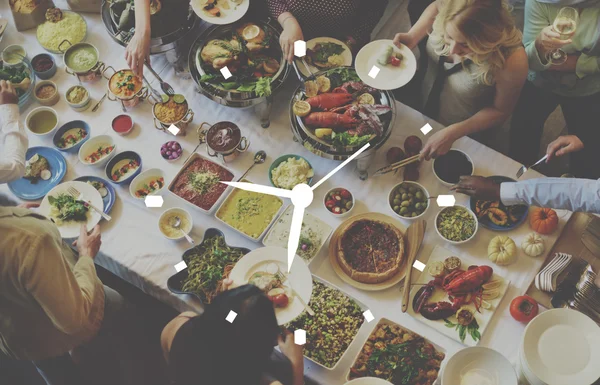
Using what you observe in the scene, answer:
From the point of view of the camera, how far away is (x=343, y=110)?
2863mm

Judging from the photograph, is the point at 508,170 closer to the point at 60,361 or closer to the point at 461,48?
the point at 461,48

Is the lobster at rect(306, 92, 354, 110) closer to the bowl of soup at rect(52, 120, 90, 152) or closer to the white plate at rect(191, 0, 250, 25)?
the white plate at rect(191, 0, 250, 25)

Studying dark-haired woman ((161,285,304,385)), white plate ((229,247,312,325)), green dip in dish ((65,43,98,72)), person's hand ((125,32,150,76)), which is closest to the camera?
dark-haired woman ((161,285,304,385))

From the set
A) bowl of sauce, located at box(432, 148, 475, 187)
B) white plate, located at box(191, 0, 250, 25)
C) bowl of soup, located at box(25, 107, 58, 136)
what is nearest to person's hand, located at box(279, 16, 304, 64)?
white plate, located at box(191, 0, 250, 25)

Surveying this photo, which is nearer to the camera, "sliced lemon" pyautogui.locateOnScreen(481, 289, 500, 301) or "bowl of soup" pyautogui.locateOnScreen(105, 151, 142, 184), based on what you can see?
"sliced lemon" pyautogui.locateOnScreen(481, 289, 500, 301)

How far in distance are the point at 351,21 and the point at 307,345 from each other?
195cm

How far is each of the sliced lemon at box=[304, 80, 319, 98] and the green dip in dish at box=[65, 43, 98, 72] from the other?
1.34 meters

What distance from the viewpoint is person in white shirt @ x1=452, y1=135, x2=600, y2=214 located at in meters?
2.44

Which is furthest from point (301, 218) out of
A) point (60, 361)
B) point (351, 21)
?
point (60, 361)

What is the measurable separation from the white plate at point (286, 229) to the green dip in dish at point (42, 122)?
1.48 metres

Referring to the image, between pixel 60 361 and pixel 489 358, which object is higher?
pixel 489 358

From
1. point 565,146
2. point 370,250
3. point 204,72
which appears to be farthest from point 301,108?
point 565,146

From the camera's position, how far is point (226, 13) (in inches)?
123

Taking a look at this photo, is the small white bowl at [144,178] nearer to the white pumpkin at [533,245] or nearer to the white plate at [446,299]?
the white plate at [446,299]
